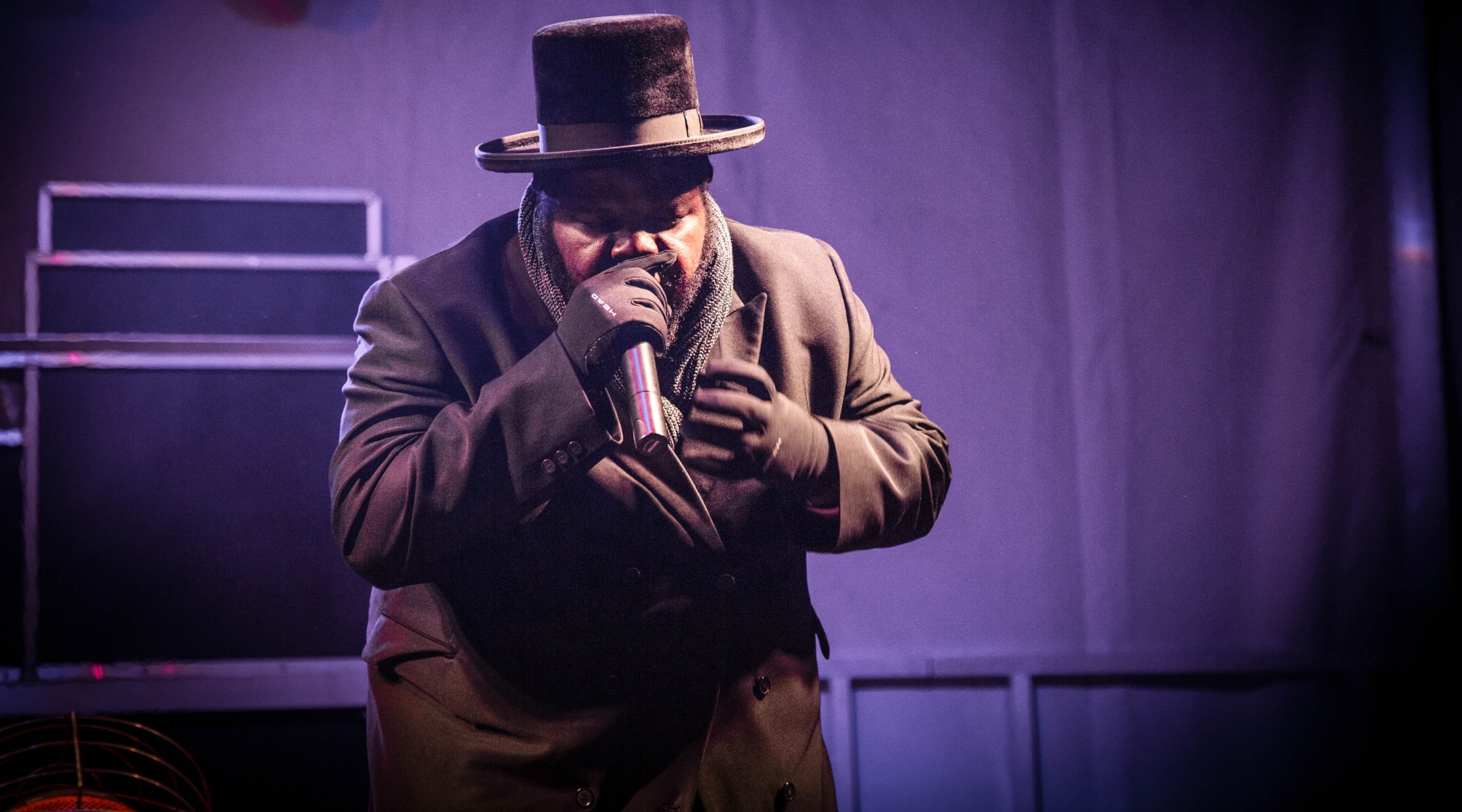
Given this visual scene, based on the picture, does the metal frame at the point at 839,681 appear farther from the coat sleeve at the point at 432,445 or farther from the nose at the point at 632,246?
the nose at the point at 632,246

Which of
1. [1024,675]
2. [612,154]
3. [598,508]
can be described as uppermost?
[612,154]

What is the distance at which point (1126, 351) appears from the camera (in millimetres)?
2283

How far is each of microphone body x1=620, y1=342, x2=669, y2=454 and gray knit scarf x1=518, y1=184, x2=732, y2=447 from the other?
0.60ft

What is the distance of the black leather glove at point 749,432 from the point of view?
1.67m

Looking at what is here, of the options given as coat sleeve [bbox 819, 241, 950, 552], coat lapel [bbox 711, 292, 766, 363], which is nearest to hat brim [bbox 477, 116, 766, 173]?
coat lapel [bbox 711, 292, 766, 363]

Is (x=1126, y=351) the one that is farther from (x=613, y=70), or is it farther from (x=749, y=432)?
(x=613, y=70)

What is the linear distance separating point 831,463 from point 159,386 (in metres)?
1.40

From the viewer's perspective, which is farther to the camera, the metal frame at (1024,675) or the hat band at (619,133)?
the metal frame at (1024,675)

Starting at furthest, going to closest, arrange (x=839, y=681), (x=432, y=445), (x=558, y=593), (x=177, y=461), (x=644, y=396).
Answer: (x=839, y=681) < (x=177, y=461) < (x=558, y=593) < (x=432, y=445) < (x=644, y=396)

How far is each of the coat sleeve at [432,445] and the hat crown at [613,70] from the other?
1.33 feet

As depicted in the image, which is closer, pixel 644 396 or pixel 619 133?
pixel 644 396

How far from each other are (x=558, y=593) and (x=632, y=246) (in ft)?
2.00

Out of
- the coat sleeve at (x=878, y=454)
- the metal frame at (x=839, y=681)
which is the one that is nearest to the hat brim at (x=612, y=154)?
the coat sleeve at (x=878, y=454)

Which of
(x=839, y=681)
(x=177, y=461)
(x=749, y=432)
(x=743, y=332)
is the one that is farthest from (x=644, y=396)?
(x=177, y=461)
